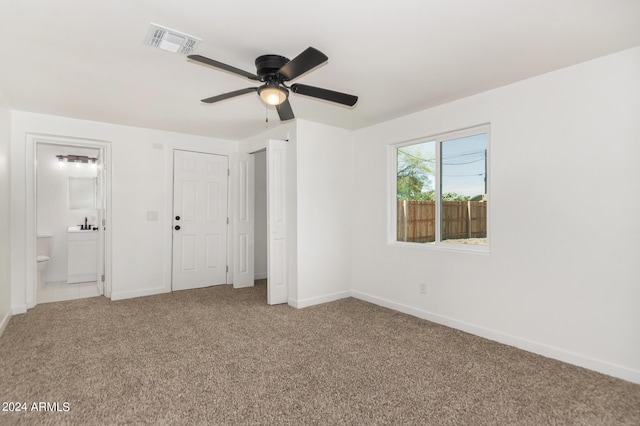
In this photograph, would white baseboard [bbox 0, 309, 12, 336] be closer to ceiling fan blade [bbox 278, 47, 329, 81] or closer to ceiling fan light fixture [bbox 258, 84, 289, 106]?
ceiling fan light fixture [bbox 258, 84, 289, 106]

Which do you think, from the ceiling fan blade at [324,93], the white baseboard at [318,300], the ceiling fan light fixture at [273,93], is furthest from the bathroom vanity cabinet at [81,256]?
the ceiling fan blade at [324,93]

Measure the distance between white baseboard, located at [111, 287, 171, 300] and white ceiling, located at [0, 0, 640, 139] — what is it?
2399mm

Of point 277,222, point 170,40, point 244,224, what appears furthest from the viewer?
point 244,224

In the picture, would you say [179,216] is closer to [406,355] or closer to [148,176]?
[148,176]

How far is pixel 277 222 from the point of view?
4.22m

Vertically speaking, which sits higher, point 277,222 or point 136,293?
point 277,222

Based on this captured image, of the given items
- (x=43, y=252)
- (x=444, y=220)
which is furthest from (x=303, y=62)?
(x=43, y=252)

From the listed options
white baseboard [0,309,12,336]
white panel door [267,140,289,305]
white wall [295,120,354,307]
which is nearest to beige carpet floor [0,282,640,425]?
white baseboard [0,309,12,336]

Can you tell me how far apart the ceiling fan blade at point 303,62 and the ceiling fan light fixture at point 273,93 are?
12 cm

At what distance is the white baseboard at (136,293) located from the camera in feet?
14.4

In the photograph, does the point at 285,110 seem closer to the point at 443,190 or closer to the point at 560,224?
the point at 443,190

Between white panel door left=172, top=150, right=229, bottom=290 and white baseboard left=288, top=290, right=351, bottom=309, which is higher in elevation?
white panel door left=172, top=150, right=229, bottom=290

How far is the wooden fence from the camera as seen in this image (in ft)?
11.0

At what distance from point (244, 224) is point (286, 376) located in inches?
124
